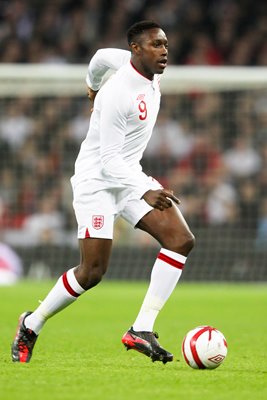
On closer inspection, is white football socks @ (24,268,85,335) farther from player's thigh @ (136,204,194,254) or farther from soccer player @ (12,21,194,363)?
player's thigh @ (136,204,194,254)

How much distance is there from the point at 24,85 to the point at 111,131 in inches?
330

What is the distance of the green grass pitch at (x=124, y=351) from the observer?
18.5 ft

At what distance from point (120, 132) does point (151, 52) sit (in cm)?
60

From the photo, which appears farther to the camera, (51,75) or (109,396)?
(51,75)

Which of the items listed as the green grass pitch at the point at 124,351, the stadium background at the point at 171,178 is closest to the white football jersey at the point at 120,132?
the green grass pitch at the point at 124,351

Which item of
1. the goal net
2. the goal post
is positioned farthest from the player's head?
the goal net

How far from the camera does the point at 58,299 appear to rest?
7.22m

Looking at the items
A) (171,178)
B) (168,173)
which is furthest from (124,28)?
(171,178)

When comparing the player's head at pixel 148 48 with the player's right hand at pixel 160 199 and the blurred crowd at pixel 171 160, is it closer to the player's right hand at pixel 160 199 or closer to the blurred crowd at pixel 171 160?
the player's right hand at pixel 160 199

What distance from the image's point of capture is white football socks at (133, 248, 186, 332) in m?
7.06

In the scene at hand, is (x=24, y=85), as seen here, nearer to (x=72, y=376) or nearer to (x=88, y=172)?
(x=88, y=172)

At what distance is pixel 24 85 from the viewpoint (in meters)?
15.2

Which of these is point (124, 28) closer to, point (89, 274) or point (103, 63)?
point (103, 63)

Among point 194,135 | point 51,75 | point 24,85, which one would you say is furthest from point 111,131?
point 194,135
